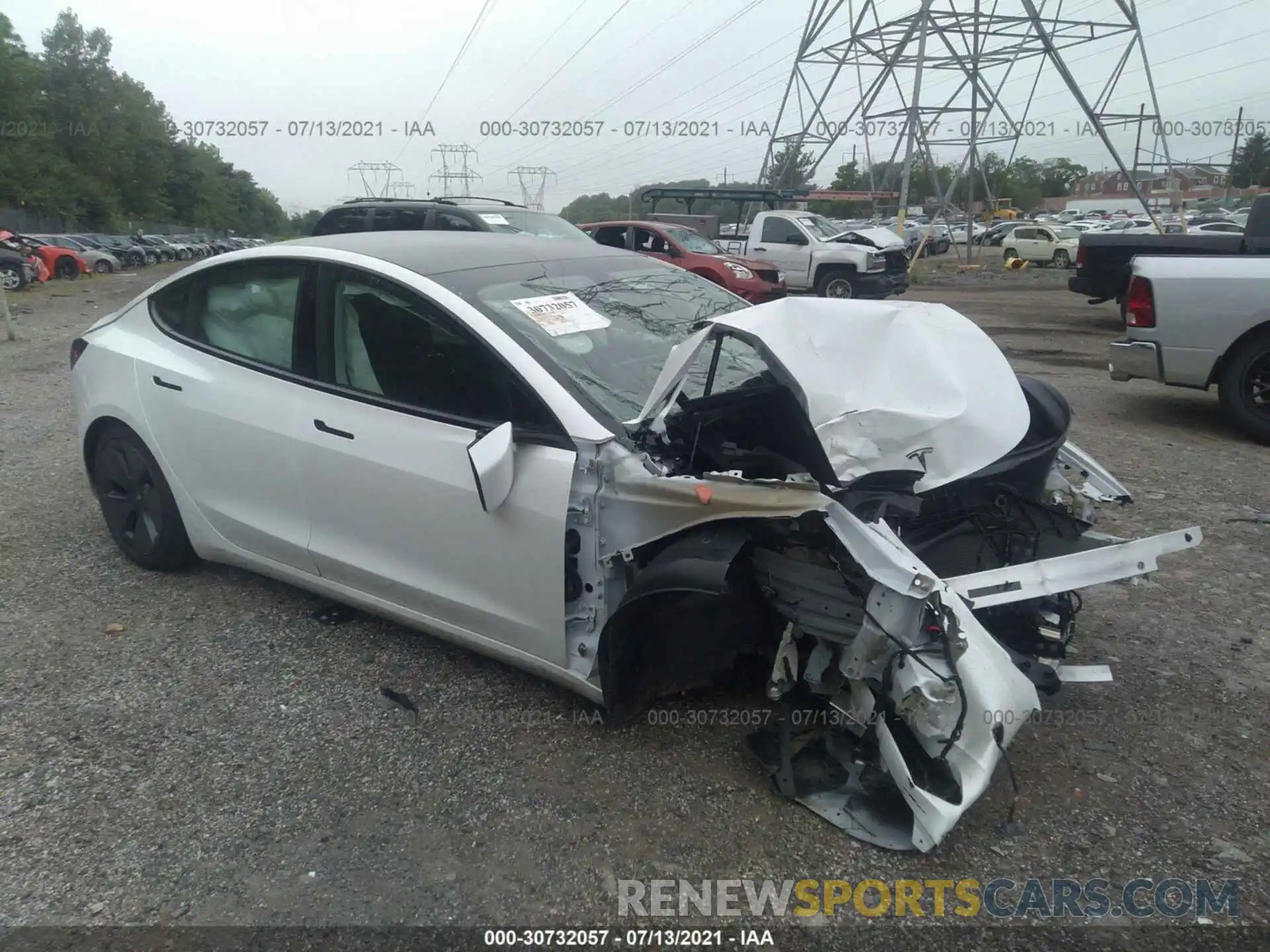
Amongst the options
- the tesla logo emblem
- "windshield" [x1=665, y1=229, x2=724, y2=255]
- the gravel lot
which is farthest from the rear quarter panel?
"windshield" [x1=665, y1=229, x2=724, y2=255]

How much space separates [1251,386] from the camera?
20.9 feet

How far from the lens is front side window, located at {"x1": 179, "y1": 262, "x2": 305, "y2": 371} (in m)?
3.57

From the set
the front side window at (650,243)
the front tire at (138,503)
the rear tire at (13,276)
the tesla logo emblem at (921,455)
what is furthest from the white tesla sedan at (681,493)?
the rear tire at (13,276)

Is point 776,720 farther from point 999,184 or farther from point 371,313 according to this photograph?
point 999,184

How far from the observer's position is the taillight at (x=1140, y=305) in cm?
651

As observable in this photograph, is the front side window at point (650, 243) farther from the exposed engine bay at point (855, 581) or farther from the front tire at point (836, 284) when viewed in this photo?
the exposed engine bay at point (855, 581)

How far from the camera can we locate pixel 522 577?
2.88 meters

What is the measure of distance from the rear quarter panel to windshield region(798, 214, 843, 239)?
11586 mm

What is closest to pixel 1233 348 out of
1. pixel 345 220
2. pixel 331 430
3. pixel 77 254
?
pixel 331 430

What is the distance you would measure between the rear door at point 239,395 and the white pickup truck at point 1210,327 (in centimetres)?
592

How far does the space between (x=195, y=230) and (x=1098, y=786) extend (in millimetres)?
85035

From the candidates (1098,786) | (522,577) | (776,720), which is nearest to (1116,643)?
(1098,786)

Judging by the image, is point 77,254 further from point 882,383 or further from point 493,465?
point 882,383

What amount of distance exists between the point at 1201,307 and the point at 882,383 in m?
4.80
